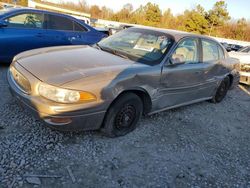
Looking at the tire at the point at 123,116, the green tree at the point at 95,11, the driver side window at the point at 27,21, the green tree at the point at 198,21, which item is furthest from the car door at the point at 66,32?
the green tree at the point at 95,11

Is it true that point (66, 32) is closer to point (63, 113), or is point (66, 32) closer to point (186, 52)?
point (186, 52)

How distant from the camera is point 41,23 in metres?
6.32

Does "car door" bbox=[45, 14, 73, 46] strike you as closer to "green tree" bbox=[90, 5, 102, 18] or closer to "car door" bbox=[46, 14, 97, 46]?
"car door" bbox=[46, 14, 97, 46]

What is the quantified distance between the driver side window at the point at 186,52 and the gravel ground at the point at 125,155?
1064mm

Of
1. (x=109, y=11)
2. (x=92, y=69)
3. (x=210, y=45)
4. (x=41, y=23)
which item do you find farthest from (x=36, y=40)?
(x=109, y=11)

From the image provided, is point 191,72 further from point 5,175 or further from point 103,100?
point 5,175

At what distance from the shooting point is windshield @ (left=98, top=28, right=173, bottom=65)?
3.95 meters

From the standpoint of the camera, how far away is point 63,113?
290cm

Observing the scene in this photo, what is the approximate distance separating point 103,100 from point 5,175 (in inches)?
51.5

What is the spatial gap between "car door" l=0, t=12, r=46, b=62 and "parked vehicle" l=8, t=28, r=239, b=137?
2065 millimetres

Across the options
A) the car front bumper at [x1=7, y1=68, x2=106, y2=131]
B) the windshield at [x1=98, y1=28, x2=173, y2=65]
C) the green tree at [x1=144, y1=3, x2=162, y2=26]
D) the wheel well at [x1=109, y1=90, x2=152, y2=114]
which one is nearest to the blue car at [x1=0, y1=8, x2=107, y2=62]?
the windshield at [x1=98, y1=28, x2=173, y2=65]

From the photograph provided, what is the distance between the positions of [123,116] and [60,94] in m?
1.01

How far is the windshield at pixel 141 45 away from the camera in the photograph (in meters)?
3.95

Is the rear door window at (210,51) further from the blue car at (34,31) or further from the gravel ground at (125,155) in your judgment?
the blue car at (34,31)
